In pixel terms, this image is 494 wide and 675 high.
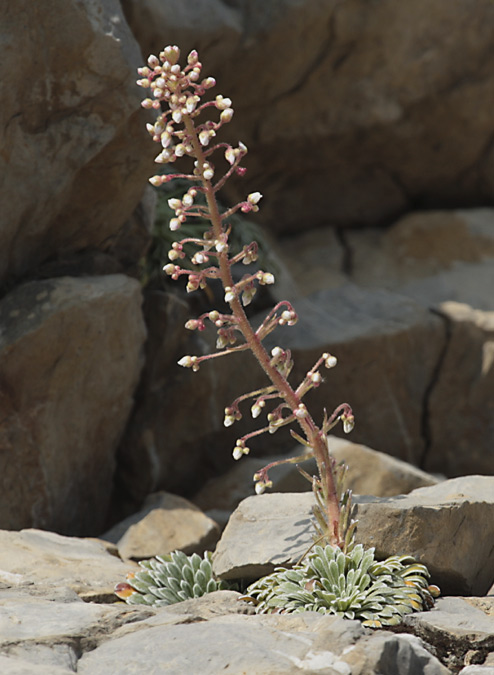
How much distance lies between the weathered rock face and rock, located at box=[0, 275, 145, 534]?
4331 millimetres

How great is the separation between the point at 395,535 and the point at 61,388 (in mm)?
3005

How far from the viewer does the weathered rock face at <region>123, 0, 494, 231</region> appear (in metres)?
11.3

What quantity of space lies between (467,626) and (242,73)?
8652 millimetres

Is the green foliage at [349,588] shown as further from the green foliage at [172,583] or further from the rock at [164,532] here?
the rock at [164,532]

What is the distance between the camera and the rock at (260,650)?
372 centimetres

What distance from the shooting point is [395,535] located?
5066 mm

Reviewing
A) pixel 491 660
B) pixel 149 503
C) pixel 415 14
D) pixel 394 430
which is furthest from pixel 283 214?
pixel 491 660

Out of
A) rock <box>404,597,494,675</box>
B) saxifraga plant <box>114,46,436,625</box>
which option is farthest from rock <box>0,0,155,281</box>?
rock <box>404,597,494,675</box>

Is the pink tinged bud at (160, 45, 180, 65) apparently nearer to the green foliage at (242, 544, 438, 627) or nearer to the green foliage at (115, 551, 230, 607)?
the green foliage at (242, 544, 438, 627)

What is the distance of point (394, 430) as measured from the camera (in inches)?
390

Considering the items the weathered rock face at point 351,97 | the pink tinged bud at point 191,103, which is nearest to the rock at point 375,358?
the weathered rock face at point 351,97

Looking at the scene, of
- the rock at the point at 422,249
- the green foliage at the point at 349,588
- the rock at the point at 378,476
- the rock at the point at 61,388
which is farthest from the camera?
the rock at the point at 422,249

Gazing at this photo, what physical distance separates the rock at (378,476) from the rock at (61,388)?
6.53 feet

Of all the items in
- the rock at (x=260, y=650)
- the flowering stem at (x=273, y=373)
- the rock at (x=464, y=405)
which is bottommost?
the rock at (x=464, y=405)
